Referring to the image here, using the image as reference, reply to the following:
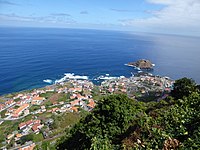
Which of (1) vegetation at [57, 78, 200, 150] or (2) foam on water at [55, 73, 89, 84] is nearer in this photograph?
(1) vegetation at [57, 78, 200, 150]

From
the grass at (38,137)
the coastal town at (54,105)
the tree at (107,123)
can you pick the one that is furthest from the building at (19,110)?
the tree at (107,123)

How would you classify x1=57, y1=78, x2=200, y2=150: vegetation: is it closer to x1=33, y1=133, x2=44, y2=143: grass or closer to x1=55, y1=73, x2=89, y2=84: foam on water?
x1=33, y1=133, x2=44, y2=143: grass

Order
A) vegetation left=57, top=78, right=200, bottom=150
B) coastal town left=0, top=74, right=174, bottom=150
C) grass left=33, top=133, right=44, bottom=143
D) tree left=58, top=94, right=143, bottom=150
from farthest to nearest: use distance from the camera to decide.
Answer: coastal town left=0, top=74, right=174, bottom=150 < grass left=33, top=133, right=44, bottom=143 < tree left=58, top=94, right=143, bottom=150 < vegetation left=57, top=78, right=200, bottom=150

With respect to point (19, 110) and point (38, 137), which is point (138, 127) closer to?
point (38, 137)

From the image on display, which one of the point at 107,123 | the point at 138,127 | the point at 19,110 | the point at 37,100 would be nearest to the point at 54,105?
the point at 37,100

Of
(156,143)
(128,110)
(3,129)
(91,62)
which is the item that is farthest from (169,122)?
(91,62)

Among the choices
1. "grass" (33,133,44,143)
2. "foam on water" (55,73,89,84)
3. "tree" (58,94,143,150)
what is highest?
"tree" (58,94,143,150)

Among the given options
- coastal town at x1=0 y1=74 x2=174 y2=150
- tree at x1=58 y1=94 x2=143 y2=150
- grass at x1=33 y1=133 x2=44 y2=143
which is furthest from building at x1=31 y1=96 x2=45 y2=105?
tree at x1=58 y1=94 x2=143 y2=150
